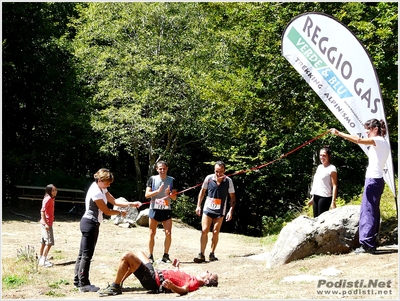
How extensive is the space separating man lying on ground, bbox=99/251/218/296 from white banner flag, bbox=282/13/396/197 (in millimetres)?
2901

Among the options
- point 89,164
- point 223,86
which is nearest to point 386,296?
point 223,86

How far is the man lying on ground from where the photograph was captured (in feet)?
20.4

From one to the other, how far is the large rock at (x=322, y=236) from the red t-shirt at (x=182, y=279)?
5.47ft

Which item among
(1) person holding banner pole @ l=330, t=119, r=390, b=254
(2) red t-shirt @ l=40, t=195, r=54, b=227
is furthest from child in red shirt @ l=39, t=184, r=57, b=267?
(1) person holding banner pole @ l=330, t=119, r=390, b=254

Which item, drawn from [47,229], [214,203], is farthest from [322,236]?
[47,229]

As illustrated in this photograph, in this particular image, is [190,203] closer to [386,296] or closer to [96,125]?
[96,125]

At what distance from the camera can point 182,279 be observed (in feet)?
20.6

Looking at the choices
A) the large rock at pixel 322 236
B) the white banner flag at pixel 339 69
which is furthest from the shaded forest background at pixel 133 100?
the large rock at pixel 322 236

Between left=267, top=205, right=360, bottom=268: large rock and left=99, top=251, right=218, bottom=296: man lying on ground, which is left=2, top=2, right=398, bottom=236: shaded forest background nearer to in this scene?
left=267, top=205, right=360, bottom=268: large rock

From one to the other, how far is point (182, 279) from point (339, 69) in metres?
3.77

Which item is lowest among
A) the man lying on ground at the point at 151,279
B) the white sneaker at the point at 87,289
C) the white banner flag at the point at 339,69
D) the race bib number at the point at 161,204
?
the white sneaker at the point at 87,289

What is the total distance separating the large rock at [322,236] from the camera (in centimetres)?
718

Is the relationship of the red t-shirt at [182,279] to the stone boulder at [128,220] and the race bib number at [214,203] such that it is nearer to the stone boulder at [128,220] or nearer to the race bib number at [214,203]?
the race bib number at [214,203]

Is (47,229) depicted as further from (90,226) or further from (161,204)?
(90,226)
